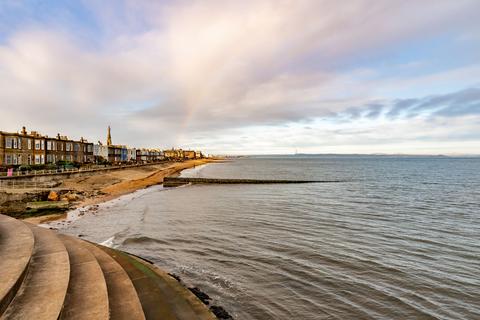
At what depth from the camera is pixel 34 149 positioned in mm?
49812

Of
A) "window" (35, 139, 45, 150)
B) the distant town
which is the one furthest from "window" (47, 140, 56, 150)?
"window" (35, 139, 45, 150)

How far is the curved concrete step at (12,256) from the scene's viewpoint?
17.4 ft

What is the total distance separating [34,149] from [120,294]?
55630 millimetres

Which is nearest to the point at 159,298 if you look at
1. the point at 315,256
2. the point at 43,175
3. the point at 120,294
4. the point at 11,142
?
the point at 120,294

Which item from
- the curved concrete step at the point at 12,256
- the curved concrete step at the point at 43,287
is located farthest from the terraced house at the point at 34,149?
the curved concrete step at the point at 43,287

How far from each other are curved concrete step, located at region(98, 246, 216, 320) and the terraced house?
47.1 metres

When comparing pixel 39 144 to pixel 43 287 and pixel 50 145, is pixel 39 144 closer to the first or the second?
pixel 50 145

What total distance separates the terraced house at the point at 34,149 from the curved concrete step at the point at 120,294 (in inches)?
1841

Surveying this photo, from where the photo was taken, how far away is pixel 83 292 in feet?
20.3

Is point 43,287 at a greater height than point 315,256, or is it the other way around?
point 43,287

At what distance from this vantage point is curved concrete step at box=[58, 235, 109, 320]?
533 cm

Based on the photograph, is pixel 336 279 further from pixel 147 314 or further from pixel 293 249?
pixel 147 314

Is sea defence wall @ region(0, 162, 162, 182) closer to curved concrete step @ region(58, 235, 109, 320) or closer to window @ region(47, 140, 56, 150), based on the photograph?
window @ region(47, 140, 56, 150)

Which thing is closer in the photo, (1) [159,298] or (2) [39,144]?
(1) [159,298]
